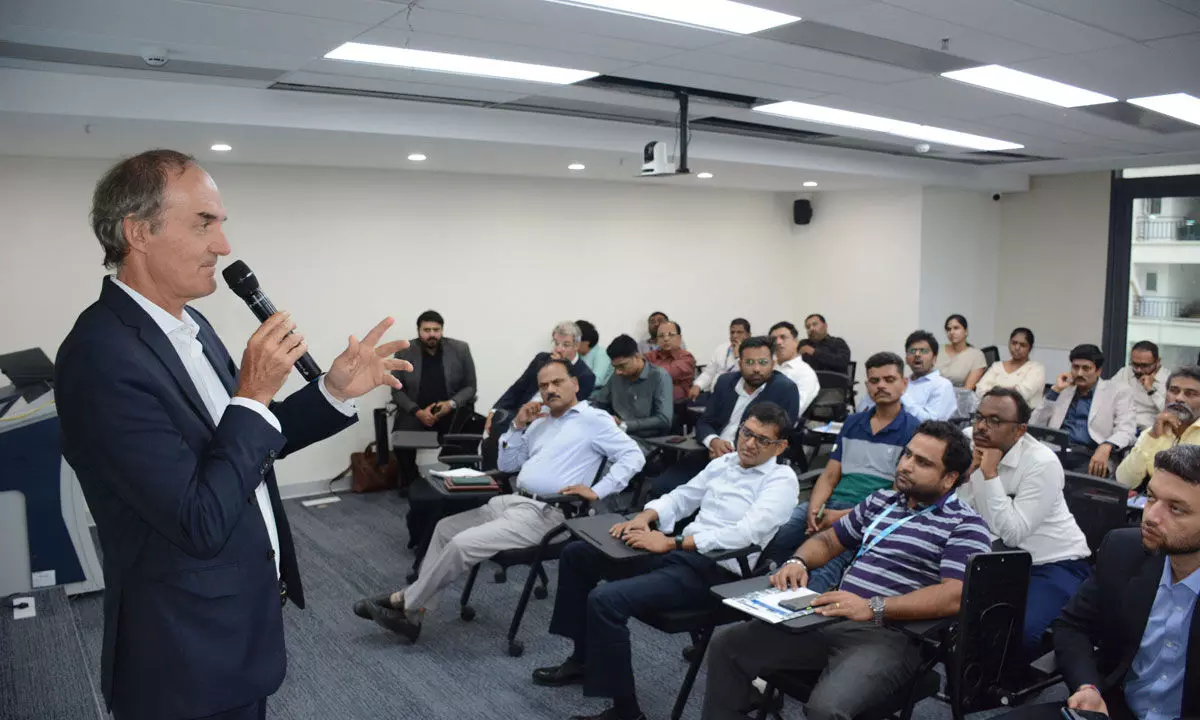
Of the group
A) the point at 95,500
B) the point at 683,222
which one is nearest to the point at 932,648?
→ the point at 95,500

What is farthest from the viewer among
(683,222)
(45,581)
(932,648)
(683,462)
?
(683,222)

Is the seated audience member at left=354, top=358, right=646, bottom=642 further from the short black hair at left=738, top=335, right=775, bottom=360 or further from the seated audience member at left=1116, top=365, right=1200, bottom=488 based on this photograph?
the seated audience member at left=1116, top=365, right=1200, bottom=488

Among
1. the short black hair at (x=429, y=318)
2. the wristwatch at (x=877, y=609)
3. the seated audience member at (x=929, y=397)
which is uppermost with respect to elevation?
the short black hair at (x=429, y=318)

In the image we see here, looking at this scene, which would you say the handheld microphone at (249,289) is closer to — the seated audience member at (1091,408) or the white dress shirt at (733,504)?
the white dress shirt at (733,504)

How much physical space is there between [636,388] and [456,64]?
2.90 m

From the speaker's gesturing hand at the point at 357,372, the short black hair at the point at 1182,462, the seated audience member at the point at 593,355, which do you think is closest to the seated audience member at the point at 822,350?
the seated audience member at the point at 593,355

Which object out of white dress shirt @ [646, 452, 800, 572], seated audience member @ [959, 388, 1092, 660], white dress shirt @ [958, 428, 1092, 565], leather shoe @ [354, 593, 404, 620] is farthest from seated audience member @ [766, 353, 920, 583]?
leather shoe @ [354, 593, 404, 620]

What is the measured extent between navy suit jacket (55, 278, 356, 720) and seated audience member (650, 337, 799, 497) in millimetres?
4153

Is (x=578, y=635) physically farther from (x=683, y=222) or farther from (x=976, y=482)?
(x=683, y=222)

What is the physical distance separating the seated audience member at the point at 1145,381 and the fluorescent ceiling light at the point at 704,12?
4038 millimetres

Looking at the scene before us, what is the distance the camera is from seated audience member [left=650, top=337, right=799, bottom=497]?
5.70 meters

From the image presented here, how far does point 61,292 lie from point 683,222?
598cm

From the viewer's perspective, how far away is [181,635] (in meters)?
1.50

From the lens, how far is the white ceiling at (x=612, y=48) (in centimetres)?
350
